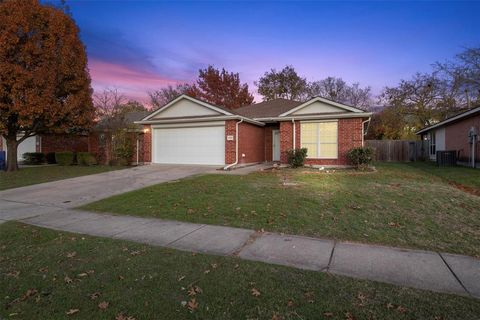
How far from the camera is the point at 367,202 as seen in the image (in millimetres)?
7160

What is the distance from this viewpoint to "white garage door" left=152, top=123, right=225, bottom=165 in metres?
16.0

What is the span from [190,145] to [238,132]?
3.11m

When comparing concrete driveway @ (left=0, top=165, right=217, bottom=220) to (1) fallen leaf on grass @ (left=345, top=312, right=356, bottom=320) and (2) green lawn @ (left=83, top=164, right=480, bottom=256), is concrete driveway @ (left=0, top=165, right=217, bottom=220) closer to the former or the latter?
(2) green lawn @ (left=83, top=164, right=480, bottom=256)

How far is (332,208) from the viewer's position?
6.70m

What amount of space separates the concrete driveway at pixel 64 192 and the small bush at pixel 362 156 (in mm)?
8217

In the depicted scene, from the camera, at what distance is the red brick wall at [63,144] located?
2505 centimetres

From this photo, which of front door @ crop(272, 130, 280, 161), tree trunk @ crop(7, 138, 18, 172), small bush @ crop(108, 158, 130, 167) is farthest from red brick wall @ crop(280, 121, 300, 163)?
tree trunk @ crop(7, 138, 18, 172)

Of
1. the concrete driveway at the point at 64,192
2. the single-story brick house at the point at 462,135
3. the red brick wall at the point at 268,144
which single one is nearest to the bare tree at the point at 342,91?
the single-story brick house at the point at 462,135

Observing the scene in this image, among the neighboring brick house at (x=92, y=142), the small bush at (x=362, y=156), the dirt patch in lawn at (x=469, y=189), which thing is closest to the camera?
the dirt patch in lawn at (x=469, y=189)

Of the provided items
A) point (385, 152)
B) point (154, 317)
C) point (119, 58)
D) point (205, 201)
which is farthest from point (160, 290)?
→ point (385, 152)

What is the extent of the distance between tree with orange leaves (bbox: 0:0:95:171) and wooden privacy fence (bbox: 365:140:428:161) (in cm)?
2194

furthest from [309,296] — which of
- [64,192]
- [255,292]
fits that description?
[64,192]

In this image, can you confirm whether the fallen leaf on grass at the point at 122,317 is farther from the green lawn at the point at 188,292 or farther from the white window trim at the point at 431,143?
the white window trim at the point at 431,143

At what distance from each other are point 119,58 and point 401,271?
20413 mm
